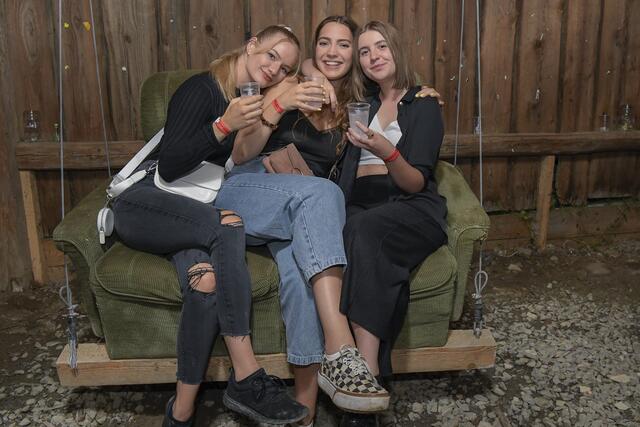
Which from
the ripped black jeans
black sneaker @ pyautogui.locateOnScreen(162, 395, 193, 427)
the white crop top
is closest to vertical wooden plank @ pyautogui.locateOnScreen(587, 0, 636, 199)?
the white crop top

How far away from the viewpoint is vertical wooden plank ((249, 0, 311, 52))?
12.1 feet

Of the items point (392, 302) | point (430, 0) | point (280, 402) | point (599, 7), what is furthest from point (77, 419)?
point (599, 7)

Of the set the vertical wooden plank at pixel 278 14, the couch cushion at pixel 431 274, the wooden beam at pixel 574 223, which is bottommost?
the wooden beam at pixel 574 223

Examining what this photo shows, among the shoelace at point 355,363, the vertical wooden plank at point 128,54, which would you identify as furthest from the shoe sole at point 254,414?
the vertical wooden plank at point 128,54

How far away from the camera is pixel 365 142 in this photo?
7.99 ft

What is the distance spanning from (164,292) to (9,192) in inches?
69.9

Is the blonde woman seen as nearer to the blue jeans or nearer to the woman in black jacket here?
the blue jeans

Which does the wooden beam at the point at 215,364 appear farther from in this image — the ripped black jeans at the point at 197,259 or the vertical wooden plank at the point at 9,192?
the vertical wooden plank at the point at 9,192

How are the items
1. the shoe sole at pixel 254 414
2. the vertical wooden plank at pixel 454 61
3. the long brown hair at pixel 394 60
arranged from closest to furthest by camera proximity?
1. the shoe sole at pixel 254 414
2. the long brown hair at pixel 394 60
3. the vertical wooden plank at pixel 454 61

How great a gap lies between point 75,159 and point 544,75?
3.00 metres

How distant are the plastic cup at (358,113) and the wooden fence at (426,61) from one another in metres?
1.54

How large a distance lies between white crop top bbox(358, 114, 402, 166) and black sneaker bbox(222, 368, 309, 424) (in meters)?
1.11

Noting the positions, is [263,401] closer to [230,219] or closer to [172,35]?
[230,219]

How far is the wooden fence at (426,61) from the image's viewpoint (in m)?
3.58
